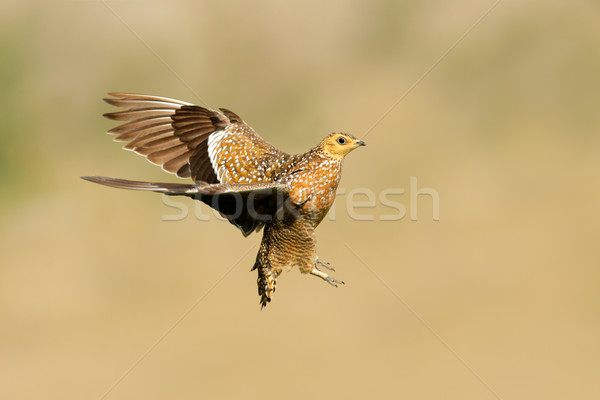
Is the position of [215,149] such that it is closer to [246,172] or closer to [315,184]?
[246,172]

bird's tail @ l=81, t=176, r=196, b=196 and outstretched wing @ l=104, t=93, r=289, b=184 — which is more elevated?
outstretched wing @ l=104, t=93, r=289, b=184

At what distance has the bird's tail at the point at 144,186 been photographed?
376cm

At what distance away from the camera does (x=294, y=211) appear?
15.6ft

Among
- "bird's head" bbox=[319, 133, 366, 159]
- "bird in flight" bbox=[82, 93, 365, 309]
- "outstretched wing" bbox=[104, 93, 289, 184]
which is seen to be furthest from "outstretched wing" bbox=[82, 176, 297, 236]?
"bird's head" bbox=[319, 133, 366, 159]

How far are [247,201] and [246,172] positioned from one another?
0.43 meters

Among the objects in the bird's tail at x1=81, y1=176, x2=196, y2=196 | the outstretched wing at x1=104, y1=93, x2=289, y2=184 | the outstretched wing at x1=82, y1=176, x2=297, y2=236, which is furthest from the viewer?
the outstretched wing at x1=104, y1=93, x2=289, y2=184

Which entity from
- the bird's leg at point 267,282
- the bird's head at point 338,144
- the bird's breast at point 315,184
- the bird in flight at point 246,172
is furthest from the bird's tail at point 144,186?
the bird's leg at point 267,282

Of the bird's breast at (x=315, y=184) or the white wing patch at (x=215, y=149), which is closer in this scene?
the bird's breast at (x=315, y=184)

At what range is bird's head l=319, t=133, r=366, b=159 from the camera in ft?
15.4

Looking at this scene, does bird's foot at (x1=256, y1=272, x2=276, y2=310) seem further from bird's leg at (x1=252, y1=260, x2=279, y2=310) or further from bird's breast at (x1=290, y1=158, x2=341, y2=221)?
bird's breast at (x1=290, y1=158, x2=341, y2=221)

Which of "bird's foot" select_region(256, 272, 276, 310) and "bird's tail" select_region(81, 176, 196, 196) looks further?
"bird's foot" select_region(256, 272, 276, 310)

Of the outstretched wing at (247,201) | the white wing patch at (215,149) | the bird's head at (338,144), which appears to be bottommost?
the outstretched wing at (247,201)

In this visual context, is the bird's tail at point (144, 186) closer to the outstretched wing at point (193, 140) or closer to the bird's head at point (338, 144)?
the bird's head at point (338, 144)

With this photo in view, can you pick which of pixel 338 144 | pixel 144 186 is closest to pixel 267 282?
pixel 338 144
